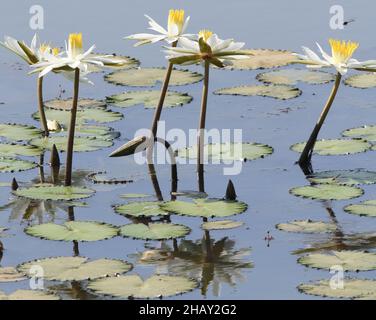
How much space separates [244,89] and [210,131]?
1.19 m

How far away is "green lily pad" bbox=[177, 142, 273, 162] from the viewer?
766cm

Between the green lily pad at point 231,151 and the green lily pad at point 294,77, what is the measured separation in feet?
5.55

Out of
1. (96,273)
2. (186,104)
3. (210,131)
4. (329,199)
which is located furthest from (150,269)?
(186,104)

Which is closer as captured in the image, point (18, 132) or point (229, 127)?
point (18, 132)

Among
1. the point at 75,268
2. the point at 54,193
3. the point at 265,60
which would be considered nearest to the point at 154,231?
the point at 75,268

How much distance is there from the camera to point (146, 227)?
6344 millimetres

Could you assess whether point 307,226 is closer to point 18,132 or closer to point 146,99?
point 18,132

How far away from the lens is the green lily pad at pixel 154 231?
6.21 m

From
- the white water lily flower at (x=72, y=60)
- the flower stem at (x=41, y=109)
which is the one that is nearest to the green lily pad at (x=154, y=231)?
the white water lily flower at (x=72, y=60)

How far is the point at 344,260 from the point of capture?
587 cm

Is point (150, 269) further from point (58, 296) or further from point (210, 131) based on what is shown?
point (210, 131)

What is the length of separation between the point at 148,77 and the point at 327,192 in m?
2.98
